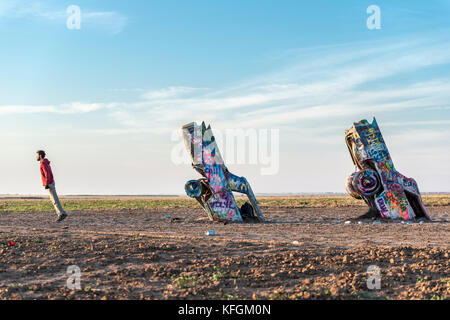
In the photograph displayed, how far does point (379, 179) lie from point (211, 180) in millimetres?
6954

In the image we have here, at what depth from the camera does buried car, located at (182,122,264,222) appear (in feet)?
64.1

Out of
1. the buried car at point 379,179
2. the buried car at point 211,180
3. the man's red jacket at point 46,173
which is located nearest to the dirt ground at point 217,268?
the man's red jacket at point 46,173

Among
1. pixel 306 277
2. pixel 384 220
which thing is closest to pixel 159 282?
pixel 306 277

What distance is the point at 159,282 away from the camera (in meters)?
8.27

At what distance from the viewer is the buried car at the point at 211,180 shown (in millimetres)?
19531

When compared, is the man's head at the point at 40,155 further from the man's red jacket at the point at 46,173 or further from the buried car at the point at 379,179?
the buried car at the point at 379,179

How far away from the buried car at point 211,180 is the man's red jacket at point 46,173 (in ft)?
16.9

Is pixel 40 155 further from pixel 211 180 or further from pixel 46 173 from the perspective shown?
pixel 211 180

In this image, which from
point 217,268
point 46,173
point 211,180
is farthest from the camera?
point 211,180

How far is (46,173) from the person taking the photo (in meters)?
17.8

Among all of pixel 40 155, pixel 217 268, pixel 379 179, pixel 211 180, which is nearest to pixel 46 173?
pixel 40 155

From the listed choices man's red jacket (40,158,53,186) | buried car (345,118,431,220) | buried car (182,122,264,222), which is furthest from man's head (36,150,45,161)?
buried car (345,118,431,220)

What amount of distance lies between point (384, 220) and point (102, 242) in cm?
1266
